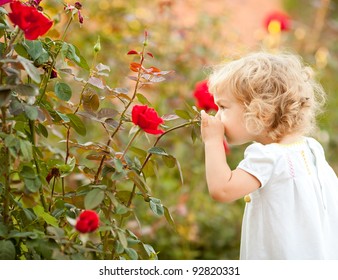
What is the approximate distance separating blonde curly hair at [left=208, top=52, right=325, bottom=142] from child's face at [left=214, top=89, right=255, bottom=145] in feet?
0.04

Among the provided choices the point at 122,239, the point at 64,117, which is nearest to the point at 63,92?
the point at 64,117

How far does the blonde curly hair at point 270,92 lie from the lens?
66.4 inches

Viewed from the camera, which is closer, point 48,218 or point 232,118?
point 48,218

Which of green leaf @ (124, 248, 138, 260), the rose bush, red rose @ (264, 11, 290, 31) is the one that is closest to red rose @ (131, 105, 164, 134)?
the rose bush

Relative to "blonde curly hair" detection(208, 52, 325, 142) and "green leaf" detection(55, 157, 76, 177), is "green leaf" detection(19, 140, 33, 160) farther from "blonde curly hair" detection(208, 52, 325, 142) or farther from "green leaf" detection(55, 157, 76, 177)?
"blonde curly hair" detection(208, 52, 325, 142)

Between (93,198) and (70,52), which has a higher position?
(70,52)

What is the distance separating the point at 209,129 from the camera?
166cm

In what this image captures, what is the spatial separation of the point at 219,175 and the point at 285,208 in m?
0.20

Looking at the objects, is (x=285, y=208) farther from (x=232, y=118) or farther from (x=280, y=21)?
(x=280, y=21)

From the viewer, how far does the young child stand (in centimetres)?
164

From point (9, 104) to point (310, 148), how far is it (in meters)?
0.82

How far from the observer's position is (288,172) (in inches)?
65.7
